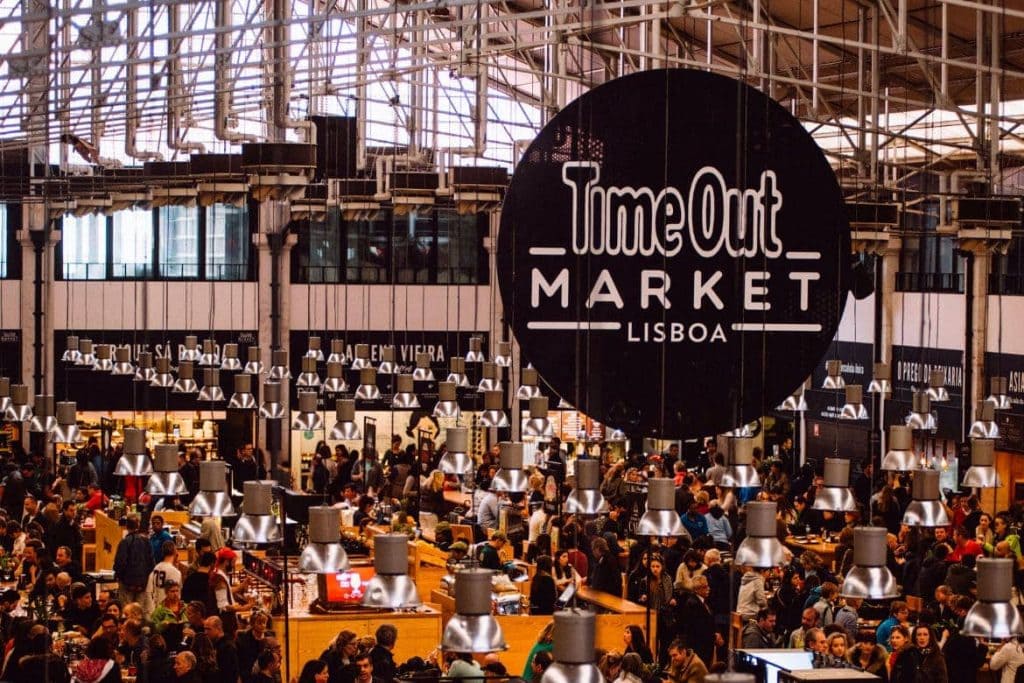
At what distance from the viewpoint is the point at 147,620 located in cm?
1291

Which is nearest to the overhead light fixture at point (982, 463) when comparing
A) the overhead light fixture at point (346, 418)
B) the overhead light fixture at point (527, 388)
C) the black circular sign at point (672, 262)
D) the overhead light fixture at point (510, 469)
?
the overhead light fixture at point (510, 469)

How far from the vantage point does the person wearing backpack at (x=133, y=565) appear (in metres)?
14.5

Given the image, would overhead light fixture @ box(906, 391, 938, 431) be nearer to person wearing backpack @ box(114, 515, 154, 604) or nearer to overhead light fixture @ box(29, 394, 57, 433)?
person wearing backpack @ box(114, 515, 154, 604)

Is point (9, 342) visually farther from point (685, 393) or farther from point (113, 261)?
point (685, 393)

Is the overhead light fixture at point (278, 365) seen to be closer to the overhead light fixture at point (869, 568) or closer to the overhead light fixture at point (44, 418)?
the overhead light fixture at point (44, 418)

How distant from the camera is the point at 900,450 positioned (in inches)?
580

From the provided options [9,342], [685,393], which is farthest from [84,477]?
[685,393]

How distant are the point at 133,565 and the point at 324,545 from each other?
5539 mm

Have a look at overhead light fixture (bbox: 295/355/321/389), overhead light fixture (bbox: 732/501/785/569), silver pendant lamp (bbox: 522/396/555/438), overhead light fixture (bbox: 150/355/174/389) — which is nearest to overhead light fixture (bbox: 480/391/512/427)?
silver pendant lamp (bbox: 522/396/555/438)

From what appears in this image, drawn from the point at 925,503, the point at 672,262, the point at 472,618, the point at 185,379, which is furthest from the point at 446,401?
the point at 672,262

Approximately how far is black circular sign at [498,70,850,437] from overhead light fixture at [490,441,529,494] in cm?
917

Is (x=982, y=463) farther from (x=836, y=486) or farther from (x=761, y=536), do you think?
(x=761, y=536)

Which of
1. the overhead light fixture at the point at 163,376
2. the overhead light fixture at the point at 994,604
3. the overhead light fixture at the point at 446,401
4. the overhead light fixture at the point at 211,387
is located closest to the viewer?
the overhead light fixture at the point at 994,604

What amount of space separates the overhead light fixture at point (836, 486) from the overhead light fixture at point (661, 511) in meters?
1.03
